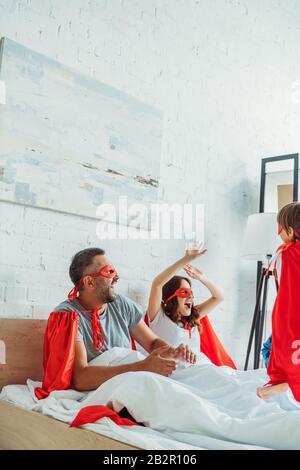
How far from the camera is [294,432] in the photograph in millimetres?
1478

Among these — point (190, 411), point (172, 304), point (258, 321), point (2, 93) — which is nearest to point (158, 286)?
point (172, 304)

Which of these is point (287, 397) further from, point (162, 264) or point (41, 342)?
point (162, 264)

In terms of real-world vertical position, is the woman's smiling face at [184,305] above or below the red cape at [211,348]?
above

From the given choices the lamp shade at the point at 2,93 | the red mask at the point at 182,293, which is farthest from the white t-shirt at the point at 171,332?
the lamp shade at the point at 2,93

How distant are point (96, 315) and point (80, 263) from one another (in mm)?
265

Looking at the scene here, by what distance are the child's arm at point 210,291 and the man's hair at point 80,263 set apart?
2.91 ft

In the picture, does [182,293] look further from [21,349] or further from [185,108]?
[185,108]

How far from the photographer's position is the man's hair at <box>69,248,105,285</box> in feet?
8.51

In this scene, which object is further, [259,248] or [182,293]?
[259,248]

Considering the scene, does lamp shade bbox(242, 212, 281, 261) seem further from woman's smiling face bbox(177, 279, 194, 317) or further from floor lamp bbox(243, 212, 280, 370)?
woman's smiling face bbox(177, 279, 194, 317)

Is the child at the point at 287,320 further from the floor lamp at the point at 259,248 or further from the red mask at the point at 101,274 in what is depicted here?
the floor lamp at the point at 259,248

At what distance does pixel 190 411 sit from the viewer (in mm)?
1611

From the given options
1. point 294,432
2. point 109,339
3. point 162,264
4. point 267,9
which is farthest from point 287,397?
point 267,9

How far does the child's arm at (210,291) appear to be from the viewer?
10.9 feet
